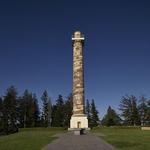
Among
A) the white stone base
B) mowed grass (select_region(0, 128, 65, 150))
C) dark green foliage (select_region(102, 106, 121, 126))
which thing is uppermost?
dark green foliage (select_region(102, 106, 121, 126))

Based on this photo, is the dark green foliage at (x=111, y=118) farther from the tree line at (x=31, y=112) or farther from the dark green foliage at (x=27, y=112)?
the dark green foliage at (x=27, y=112)

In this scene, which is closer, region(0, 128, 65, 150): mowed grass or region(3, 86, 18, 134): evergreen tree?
region(0, 128, 65, 150): mowed grass

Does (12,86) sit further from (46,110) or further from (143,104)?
(143,104)

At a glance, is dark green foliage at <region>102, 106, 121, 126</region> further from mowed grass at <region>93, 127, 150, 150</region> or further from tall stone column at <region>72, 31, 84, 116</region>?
mowed grass at <region>93, 127, 150, 150</region>

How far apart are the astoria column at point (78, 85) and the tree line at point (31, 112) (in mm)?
23498

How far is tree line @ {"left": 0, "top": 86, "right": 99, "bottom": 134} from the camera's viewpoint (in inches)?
2576

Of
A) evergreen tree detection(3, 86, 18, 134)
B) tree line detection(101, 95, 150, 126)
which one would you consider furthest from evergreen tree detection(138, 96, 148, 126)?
evergreen tree detection(3, 86, 18, 134)

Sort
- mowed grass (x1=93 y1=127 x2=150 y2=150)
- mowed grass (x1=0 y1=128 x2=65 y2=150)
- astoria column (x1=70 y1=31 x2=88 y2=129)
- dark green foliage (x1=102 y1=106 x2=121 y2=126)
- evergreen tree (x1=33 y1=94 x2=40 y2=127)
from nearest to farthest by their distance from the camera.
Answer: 1. mowed grass (x1=93 y1=127 x2=150 y2=150)
2. mowed grass (x1=0 y1=128 x2=65 y2=150)
3. astoria column (x1=70 y1=31 x2=88 y2=129)
4. evergreen tree (x1=33 y1=94 x2=40 y2=127)
5. dark green foliage (x1=102 y1=106 x2=121 y2=126)

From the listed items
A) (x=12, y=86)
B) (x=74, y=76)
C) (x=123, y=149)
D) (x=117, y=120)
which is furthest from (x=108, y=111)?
(x=123, y=149)

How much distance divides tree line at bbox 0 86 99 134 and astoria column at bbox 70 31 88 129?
23498 mm

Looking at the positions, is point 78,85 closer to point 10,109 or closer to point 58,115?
point 10,109

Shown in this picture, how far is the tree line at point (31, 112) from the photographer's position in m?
65.4

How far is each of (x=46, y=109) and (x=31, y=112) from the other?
6.37 metres

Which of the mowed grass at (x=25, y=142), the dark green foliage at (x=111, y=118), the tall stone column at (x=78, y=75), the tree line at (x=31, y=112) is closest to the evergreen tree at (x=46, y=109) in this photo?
the tree line at (x=31, y=112)
